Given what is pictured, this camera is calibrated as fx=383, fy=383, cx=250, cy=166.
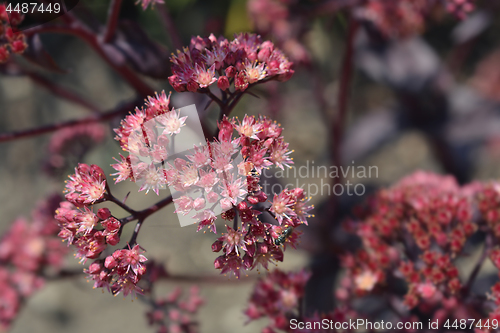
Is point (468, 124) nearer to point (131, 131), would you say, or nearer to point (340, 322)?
point (340, 322)

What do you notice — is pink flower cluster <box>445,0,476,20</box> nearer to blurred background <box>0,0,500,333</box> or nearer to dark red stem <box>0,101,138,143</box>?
blurred background <box>0,0,500,333</box>

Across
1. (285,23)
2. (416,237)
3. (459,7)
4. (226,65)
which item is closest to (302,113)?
(285,23)

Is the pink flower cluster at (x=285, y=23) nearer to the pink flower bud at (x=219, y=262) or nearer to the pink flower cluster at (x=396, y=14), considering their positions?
the pink flower cluster at (x=396, y=14)

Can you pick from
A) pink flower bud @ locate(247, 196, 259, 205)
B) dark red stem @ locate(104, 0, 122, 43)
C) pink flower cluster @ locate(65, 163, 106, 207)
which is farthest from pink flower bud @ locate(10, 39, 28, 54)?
pink flower bud @ locate(247, 196, 259, 205)

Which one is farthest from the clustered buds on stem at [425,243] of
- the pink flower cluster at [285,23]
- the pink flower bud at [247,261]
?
the pink flower cluster at [285,23]

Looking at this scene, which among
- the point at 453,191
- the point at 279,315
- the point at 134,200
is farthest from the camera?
the point at 134,200

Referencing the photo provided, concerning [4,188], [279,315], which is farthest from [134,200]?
[279,315]
